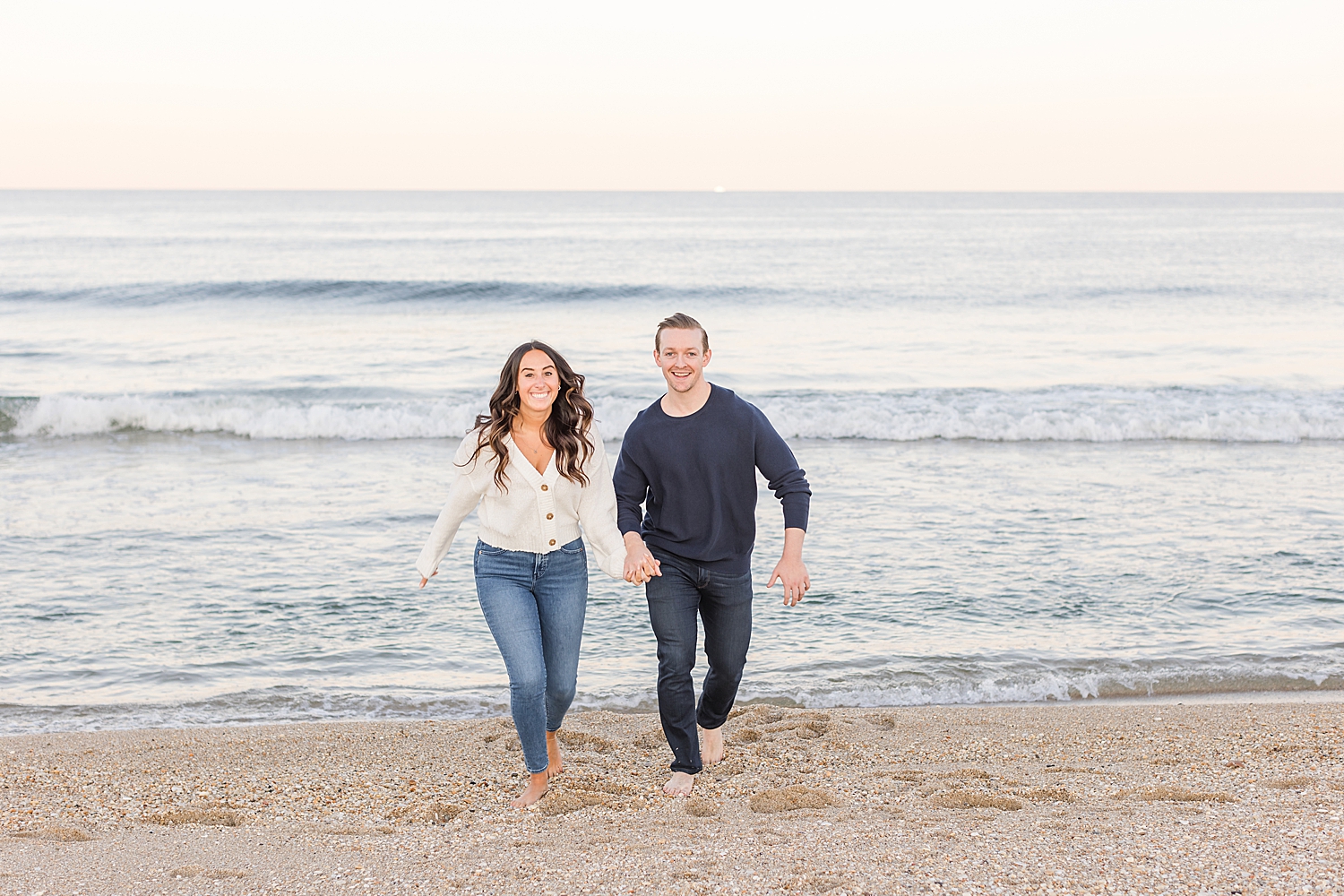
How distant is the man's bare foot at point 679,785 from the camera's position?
4309 millimetres

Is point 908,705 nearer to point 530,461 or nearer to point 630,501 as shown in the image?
point 630,501

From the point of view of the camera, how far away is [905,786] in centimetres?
438

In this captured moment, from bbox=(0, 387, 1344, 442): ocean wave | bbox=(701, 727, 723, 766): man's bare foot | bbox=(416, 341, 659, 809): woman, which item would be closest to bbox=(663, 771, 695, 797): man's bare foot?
bbox=(701, 727, 723, 766): man's bare foot

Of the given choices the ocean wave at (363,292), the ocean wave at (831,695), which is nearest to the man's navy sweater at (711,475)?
the ocean wave at (831,695)

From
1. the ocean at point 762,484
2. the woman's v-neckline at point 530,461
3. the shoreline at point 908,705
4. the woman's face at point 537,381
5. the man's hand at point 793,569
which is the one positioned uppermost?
the woman's face at point 537,381

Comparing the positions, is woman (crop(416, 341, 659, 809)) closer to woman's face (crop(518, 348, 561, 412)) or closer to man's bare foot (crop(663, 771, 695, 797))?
woman's face (crop(518, 348, 561, 412))

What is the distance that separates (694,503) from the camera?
4.11 m

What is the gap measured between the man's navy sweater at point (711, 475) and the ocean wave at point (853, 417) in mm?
10147

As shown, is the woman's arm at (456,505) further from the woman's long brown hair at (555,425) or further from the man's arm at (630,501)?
the man's arm at (630,501)

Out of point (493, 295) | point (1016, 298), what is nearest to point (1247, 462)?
point (1016, 298)

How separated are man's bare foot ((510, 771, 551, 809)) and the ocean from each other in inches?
62.1

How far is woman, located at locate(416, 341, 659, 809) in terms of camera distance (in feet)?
13.2

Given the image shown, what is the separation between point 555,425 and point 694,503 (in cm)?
63

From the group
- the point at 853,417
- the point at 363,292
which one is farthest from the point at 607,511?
the point at 363,292
